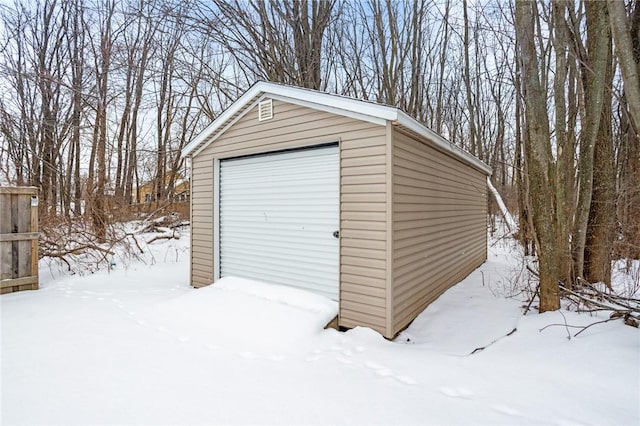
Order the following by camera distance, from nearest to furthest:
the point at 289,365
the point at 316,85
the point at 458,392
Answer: the point at 458,392, the point at 289,365, the point at 316,85

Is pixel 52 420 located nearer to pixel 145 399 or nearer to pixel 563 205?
pixel 145 399

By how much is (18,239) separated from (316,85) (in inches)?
328

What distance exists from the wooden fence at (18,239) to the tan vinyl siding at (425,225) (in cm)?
552

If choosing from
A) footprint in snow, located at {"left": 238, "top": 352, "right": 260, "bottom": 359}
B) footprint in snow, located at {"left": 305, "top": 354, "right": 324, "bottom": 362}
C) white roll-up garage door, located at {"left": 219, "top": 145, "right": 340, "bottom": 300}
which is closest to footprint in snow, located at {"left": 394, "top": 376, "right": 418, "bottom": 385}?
footprint in snow, located at {"left": 305, "top": 354, "right": 324, "bottom": 362}

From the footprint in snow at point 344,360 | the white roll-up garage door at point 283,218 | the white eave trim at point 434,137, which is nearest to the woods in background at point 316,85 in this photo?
the white eave trim at point 434,137

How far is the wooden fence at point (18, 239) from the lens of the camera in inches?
196

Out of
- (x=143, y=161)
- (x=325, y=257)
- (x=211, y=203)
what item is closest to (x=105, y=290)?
(x=211, y=203)

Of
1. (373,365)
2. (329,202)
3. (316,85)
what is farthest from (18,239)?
(316,85)

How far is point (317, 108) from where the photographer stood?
4.08 metres

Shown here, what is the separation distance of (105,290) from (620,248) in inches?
333

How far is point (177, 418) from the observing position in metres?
2.03

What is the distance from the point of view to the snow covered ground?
2088 millimetres

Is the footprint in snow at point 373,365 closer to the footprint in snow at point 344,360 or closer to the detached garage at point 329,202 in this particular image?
the footprint in snow at point 344,360

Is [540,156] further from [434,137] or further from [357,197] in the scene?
[357,197]
